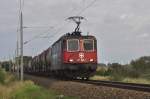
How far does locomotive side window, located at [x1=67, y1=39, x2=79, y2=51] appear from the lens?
1531 inches

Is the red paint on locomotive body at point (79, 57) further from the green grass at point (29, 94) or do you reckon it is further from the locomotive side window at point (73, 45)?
the green grass at point (29, 94)

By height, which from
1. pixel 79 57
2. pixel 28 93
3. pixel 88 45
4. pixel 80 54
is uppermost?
pixel 88 45

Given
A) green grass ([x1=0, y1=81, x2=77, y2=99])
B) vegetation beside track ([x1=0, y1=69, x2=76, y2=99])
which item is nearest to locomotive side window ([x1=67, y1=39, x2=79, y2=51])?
vegetation beside track ([x1=0, y1=69, x2=76, y2=99])

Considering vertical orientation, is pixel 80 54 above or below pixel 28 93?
above

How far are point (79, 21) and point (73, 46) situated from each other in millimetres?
2338

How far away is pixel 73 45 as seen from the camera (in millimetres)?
39156

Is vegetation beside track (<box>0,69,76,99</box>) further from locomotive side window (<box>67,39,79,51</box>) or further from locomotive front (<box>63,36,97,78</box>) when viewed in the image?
locomotive side window (<box>67,39,79,51</box>)

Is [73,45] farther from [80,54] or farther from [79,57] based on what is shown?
[79,57]

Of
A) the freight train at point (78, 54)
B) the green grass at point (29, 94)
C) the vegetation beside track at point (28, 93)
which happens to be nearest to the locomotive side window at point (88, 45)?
the freight train at point (78, 54)

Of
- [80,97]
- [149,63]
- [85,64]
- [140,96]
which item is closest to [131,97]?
[140,96]

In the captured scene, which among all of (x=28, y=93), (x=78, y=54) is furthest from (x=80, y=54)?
(x=28, y=93)

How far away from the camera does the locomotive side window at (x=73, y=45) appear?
38.9 m

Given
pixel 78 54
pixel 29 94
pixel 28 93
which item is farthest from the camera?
pixel 78 54

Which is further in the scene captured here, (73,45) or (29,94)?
(73,45)
